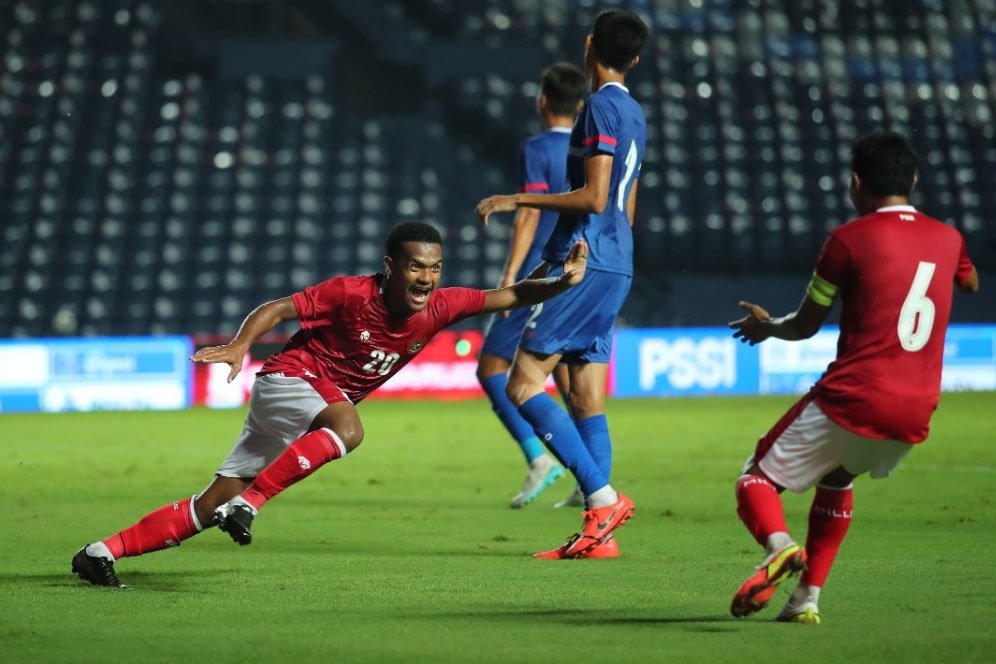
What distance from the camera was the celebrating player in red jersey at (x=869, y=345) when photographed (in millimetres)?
4312

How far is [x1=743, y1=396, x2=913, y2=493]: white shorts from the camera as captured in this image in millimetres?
4355

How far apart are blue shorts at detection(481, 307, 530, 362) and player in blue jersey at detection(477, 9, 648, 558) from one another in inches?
61.0

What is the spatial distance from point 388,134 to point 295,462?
20.1 meters

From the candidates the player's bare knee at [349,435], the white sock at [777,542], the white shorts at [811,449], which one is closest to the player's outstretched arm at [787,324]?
the white shorts at [811,449]

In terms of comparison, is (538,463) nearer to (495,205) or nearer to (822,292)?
(495,205)

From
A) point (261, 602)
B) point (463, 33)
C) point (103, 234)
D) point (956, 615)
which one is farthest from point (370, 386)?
point (463, 33)

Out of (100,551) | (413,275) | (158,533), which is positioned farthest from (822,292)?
(100,551)

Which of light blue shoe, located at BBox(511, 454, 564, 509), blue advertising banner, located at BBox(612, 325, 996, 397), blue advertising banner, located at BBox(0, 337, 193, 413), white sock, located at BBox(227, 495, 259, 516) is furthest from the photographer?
blue advertising banner, located at BBox(612, 325, 996, 397)

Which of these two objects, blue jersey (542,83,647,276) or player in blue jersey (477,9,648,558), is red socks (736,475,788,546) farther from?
blue jersey (542,83,647,276)

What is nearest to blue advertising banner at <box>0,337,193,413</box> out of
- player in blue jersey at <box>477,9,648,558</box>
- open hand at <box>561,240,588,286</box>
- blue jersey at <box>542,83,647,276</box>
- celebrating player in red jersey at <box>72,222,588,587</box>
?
player in blue jersey at <box>477,9,648,558</box>

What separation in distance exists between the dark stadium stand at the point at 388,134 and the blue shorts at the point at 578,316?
15.0 metres

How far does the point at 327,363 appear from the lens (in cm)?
564

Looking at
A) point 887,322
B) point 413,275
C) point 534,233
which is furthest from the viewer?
point 534,233

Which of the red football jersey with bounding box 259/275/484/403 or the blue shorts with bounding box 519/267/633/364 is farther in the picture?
the blue shorts with bounding box 519/267/633/364
